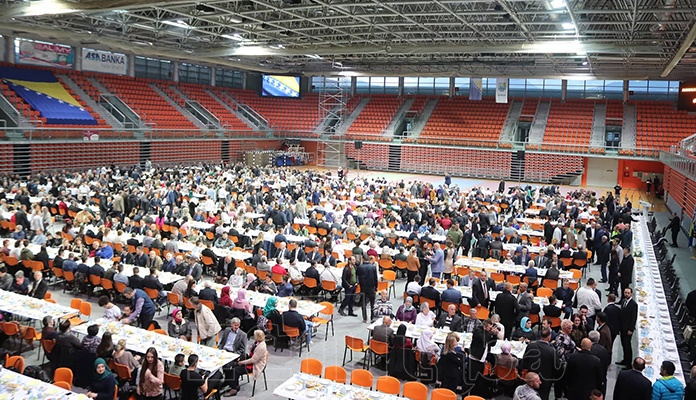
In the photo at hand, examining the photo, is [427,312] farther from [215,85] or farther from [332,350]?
[215,85]

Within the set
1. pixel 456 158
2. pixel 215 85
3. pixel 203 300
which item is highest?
pixel 215 85

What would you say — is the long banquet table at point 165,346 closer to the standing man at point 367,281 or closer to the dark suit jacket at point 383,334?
the dark suit jacket at point 383,334

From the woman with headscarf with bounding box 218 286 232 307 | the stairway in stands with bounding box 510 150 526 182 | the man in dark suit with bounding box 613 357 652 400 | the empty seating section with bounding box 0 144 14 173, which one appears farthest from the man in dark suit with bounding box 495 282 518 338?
the stairway in stands with bounding box 510 150 526 182

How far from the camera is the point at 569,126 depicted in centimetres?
4141

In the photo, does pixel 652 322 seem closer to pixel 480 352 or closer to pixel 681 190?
pixel 480 352

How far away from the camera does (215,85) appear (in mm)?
47625

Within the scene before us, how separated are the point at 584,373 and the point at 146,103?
3652 cm

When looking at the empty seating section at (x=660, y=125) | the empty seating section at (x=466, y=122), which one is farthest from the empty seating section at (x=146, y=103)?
the empty seating section at (x=660, y=125)

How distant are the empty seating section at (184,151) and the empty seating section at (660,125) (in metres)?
29.4

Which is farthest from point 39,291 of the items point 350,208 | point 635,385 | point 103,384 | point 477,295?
point 350,208

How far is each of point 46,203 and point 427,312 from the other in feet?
54.3

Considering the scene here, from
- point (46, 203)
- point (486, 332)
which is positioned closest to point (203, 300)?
point (486, 332)

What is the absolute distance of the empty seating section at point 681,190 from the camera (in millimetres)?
22500

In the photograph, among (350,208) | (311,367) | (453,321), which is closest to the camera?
(311,367)
